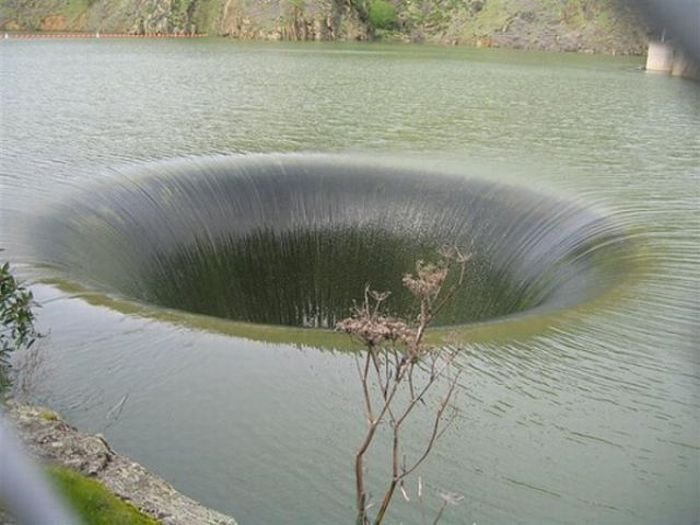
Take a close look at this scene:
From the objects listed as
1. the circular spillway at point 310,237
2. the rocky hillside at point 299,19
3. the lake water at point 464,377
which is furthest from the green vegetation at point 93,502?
the rocky hillside at point 299,19

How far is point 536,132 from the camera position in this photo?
434 inches

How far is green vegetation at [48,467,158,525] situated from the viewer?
210cm

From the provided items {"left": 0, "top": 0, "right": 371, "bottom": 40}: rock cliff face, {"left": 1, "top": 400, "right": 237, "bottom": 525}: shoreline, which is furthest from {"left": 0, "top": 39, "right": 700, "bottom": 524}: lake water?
{"left": 0, "top": 0, "right": 371, "bottom": 40}: rock cliff face

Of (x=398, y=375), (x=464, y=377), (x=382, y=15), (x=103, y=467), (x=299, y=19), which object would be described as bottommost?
(x=464, y=377)

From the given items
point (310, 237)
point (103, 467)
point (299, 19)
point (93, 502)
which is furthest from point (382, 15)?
point (93, 502)

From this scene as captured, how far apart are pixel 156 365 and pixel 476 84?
13.9m

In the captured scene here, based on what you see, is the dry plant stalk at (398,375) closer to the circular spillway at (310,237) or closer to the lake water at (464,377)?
the lake water at (464,377)

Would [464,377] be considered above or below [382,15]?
below

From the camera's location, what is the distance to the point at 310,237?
831 centimetres

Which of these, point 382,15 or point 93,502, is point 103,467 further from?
point 382,15

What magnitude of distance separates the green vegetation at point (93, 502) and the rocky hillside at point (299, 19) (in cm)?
3246

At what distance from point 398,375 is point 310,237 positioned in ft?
20.4

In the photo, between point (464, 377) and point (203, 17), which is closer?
point (464, 377)

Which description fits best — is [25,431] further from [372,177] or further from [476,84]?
[476,84]
